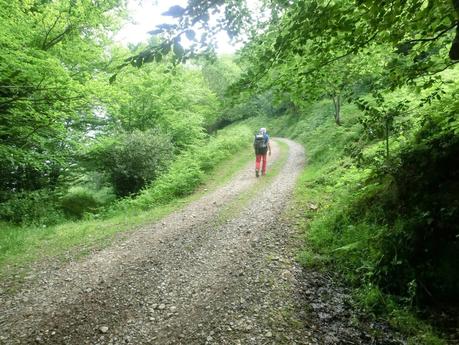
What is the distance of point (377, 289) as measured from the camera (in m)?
4.27

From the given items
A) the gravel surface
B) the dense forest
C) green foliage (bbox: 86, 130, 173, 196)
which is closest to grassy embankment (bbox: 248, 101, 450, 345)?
the dense forest

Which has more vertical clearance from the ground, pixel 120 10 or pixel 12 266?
Result: pixel 120 10

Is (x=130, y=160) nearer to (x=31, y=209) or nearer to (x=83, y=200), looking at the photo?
(x=83, y=200)

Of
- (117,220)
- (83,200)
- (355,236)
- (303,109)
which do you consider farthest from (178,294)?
(83,200)

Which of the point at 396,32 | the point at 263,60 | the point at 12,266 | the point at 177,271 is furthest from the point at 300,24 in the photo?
the point at 12,266

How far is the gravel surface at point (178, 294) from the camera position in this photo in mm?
4043

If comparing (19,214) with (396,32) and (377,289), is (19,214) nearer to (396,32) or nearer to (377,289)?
(377,289)

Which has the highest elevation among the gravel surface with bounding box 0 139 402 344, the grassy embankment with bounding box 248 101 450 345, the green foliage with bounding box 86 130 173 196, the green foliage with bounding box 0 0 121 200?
the green foliage with bounding box 0 0 121 200

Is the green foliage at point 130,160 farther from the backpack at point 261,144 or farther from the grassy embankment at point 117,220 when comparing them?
the backpack at point 261,144

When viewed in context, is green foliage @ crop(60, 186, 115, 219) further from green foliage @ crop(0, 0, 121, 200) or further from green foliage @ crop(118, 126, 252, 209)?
green foliage @ crop(118, 126, 252, 209)

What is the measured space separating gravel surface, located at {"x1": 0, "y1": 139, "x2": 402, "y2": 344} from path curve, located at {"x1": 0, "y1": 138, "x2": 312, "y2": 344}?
14 millimetres

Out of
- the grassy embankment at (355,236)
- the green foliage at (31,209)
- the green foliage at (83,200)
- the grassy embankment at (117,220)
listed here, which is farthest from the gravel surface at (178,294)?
the green foliage at (83,200)

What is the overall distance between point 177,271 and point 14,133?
Result: 861 cm

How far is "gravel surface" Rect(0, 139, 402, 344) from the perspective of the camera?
13.3 feet
